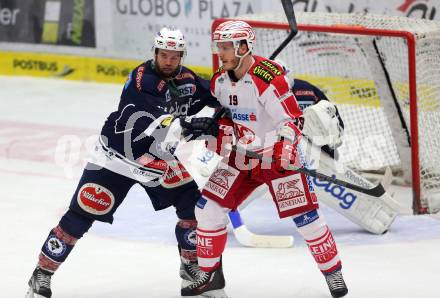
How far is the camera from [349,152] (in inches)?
303

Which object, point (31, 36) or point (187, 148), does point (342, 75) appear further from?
point (31, 36)

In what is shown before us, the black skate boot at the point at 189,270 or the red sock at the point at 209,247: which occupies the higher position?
the red sock at the point at 209,247

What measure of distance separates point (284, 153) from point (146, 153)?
73 centimetres

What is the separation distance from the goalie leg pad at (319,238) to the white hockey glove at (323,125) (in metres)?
1.34

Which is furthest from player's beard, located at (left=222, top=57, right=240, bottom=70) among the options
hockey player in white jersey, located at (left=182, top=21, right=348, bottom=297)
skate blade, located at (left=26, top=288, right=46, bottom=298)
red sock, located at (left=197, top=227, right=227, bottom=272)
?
skate blade, located at (left=26, top=288, right=46, bottom=298)

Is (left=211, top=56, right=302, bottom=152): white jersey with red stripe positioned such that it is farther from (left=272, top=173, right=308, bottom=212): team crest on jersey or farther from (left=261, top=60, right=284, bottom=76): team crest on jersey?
(left=272, top=173, right=308, bottom=212): team crest on jersey

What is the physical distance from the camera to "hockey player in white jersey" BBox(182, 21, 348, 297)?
489 cm

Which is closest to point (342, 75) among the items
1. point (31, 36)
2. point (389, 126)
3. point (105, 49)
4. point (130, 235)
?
point (389, 126)

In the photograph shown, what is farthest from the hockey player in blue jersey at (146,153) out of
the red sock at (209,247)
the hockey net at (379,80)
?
the hockey net at (379,80)

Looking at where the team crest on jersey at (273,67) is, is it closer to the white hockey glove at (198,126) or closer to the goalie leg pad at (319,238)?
the white hockey glove at (198,126)

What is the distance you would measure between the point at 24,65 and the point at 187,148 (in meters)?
3.77

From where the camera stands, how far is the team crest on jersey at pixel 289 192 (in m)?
4.95

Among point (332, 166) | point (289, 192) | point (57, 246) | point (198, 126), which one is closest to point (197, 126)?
point (198, 126)

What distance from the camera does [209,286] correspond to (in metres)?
5.16
